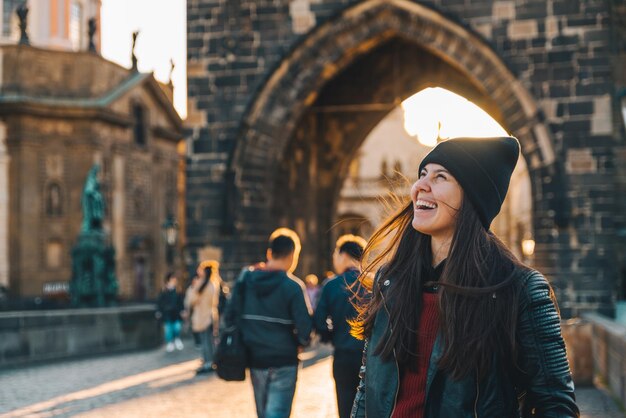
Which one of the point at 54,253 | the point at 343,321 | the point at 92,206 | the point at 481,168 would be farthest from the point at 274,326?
the point at 54,253

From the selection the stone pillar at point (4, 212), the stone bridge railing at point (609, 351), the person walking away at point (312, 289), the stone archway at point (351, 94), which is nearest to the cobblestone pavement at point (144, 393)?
the stone bridge railing at point (609, 351)

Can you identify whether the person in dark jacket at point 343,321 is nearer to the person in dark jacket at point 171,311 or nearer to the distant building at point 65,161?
the person in dark jacket at point 171,311

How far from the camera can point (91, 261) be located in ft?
65.3

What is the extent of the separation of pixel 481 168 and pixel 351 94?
1678cm

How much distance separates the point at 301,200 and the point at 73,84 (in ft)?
66.2

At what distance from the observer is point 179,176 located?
44.5 m

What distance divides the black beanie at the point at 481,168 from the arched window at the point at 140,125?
37.4 metres

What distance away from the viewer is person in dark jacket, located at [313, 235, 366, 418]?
595 centimetres

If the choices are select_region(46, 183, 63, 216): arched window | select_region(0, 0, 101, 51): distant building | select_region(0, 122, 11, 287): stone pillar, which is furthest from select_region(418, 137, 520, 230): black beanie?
select_region(0, 0, 101, 51): distant building

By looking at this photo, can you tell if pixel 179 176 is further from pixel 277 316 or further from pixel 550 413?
pixel 550 413

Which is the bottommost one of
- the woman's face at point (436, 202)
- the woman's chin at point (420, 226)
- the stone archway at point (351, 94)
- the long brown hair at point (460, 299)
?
the long brown hair at point (460, 299)

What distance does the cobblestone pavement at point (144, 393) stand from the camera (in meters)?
9.04

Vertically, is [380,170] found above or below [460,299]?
above

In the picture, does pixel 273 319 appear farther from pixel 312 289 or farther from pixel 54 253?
pixel 54 253
